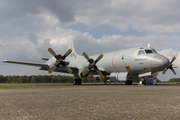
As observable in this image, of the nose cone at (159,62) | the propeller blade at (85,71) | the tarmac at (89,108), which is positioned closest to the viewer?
the tarmac at (89,108)

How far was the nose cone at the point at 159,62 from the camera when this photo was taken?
20234 millimetres

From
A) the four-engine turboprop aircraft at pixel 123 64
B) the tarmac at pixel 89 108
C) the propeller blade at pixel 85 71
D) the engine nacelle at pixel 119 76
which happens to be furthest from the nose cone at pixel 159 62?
the tarmac at pixel 89 108

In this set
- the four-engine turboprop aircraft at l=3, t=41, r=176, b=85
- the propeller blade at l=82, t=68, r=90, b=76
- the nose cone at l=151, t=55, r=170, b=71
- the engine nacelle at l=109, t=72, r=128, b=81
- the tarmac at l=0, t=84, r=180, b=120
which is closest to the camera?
the tarmac at l=0, t=84, r=180, b=120

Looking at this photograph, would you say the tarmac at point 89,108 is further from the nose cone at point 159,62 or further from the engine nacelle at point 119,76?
the engine nacelle at point 119,76

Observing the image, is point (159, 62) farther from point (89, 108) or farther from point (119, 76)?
point (89, 108)

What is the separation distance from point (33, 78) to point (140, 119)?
64.5 m

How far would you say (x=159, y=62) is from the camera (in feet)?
66.6

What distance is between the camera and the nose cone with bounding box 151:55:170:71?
66.4 feet

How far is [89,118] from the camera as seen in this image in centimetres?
317

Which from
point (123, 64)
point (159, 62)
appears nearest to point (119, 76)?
point (123, 64)

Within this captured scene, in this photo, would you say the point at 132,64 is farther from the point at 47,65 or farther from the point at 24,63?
the point at 24,63

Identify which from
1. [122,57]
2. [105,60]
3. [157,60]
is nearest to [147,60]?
[157,60]

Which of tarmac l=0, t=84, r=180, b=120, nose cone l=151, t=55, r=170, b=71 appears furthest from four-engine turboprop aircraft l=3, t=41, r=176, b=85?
tarmac l=0, t=84, r=180, b=120

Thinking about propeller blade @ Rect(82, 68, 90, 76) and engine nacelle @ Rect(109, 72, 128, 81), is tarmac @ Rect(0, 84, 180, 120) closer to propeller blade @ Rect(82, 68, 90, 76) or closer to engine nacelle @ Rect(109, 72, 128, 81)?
engine nacelle @ Rect(109, 72, 128, 81)
